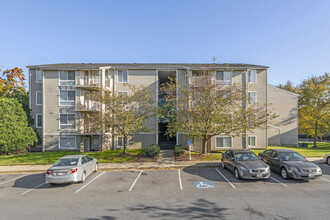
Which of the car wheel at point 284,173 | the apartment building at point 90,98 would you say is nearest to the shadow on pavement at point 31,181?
the apartment building at point 90,98

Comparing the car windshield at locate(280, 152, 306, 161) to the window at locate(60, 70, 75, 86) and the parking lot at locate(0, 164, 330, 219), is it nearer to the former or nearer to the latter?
the parking lot at locate(0, 164, 330, 219)

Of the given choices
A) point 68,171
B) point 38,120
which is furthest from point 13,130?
point 68,171

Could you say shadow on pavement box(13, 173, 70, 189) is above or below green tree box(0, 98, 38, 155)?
below

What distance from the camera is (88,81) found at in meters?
19.2

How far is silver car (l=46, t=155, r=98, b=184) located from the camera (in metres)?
8.79

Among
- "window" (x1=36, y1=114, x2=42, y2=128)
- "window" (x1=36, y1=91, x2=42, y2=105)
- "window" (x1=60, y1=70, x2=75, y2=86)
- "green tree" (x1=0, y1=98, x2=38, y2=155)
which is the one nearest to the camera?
"green tree" (x1=0, y1=98, x2=38, y2=155)

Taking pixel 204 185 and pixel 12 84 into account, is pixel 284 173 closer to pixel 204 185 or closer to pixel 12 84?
pixel 204 185

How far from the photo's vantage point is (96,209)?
21.0 ft

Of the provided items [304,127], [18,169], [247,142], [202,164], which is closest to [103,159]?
[18,169]

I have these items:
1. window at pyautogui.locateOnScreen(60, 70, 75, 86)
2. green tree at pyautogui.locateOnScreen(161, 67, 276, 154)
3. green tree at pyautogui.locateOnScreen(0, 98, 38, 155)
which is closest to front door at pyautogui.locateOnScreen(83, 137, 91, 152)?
green tree at pyautogui.locateOnScreen(0, 98, 38, 155)

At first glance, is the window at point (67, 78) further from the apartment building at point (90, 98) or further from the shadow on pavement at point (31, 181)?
the shadow on pavement at point (31, 181)

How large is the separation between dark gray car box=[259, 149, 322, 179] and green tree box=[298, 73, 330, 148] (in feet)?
63.9

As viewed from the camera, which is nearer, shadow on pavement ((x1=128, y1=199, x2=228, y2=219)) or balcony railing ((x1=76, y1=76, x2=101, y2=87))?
shadow on pavement ((x1=128, y1=199, x2=228, y2=219))

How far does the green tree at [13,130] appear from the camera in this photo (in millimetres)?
17516
